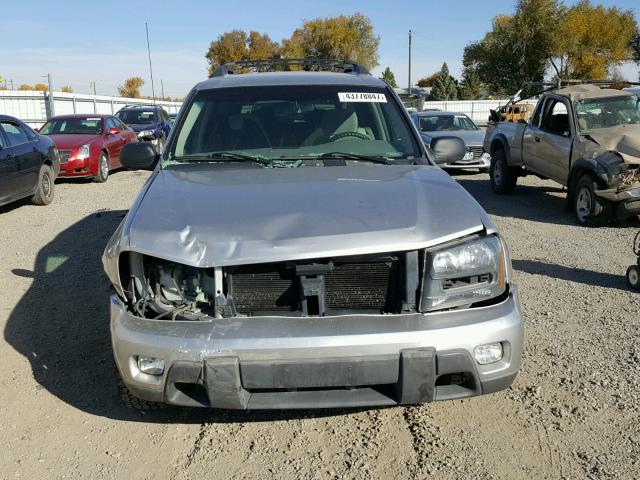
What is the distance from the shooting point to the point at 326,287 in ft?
9.45

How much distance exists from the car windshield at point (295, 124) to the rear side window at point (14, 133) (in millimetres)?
6757

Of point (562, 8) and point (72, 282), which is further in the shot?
point (562, 8)

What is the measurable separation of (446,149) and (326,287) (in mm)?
2052

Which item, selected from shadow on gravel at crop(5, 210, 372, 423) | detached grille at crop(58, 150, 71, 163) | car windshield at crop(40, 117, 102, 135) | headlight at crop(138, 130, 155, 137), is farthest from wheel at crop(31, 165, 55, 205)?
headlight at crop(138, 130, 155, 137)

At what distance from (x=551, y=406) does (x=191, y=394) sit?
201cm

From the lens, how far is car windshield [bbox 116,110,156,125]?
66.9 ft

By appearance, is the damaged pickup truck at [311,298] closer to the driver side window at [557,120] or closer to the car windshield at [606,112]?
the car windshield at [606,112]

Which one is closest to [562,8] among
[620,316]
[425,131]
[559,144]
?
[425,131]

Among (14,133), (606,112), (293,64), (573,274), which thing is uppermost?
(293,64)

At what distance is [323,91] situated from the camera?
439cm

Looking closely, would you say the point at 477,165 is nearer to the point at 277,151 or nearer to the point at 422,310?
the point at 277,151

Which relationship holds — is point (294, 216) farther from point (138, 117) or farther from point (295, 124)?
point (138, 117)

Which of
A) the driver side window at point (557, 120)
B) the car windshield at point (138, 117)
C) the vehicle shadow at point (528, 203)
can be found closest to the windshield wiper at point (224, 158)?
the vehicle shadow at point (528, 203)

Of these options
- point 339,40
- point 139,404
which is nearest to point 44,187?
point 139,404
